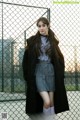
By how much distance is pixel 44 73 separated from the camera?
4062 mm

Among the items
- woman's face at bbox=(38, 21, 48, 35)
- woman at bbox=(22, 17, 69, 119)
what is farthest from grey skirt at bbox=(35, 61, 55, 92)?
woman's face at bbox=(38, 21, 48, 35)

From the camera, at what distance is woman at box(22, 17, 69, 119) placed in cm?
404

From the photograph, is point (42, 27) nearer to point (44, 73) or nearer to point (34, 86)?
point (44, 73)

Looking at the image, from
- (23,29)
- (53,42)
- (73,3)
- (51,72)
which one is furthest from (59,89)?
(23,29)

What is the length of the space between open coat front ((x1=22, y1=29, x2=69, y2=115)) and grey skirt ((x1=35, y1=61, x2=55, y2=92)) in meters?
0.04

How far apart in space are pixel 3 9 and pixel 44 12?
0.76 meters

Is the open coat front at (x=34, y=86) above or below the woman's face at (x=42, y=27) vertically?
below

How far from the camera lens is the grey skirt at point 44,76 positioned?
4044 millimetres

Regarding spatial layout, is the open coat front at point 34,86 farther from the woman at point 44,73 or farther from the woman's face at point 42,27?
the woman's face at point 42,27

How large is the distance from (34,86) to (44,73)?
181 mm

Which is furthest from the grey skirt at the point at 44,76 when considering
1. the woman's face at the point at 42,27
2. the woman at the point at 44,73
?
the woman's face at the point at 42,27

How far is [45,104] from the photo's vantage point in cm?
404

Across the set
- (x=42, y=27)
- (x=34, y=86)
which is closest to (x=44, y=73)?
(x=34, y=86)

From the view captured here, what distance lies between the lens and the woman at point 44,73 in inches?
159
